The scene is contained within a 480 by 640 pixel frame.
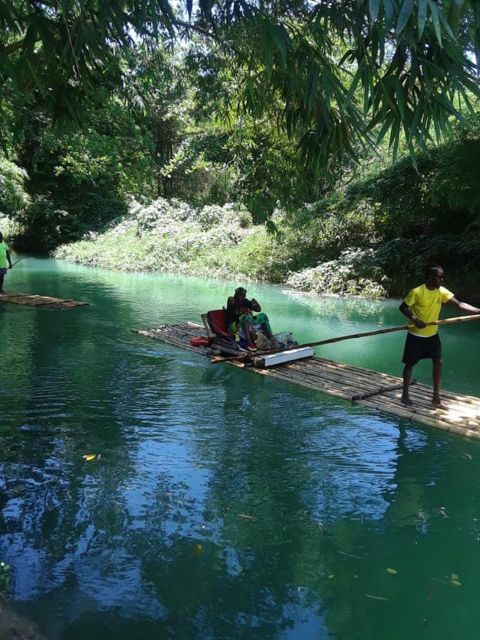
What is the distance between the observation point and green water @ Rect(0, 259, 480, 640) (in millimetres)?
2988

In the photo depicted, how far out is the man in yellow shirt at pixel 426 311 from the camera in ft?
18.4

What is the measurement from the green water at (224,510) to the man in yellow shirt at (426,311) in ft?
2.32

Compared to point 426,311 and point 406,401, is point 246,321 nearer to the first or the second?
point 406,401

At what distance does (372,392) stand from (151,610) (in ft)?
13.4

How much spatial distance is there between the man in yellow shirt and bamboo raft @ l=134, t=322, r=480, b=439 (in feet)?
1.26

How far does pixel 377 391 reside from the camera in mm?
6555

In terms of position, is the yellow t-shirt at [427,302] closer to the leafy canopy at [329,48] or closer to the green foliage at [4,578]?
the leafy canopy at [329,48]

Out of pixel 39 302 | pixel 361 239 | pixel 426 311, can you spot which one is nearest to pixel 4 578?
pixel 426 311

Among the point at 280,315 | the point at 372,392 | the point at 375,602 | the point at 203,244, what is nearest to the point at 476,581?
the point at 375,602

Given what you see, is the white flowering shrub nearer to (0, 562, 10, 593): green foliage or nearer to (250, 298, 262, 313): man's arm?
(250, 298, 262, 313): man's arm

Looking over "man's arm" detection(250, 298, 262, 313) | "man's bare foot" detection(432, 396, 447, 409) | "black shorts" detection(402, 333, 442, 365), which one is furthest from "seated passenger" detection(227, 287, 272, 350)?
"man's bare foot" detection(432, 396, 447, 409)

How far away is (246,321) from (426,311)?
310cm

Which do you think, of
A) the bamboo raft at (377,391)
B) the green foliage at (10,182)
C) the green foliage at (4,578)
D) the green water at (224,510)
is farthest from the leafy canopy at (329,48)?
the green foliage at (10,182)

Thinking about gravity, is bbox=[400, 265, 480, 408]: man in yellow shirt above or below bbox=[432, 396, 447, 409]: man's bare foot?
above
